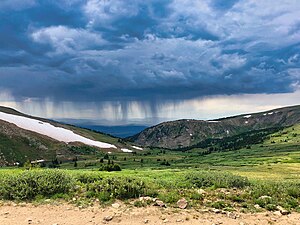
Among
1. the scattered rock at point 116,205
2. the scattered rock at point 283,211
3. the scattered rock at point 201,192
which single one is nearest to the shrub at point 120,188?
the scattered rock at point 116,205

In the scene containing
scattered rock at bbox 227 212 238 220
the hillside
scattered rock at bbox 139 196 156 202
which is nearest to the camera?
scattered rock at bbox 227 212 238 220

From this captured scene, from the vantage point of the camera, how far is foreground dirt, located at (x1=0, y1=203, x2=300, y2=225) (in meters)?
18.0

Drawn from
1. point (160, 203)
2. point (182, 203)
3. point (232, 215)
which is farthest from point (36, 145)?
point (232, 215)

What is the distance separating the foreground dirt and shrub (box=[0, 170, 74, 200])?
6.03ft

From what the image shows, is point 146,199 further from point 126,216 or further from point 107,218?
point 107,218

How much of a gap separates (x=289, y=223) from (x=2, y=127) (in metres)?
170

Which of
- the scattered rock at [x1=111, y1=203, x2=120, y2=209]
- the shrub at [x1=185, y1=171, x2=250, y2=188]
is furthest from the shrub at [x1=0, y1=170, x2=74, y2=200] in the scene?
the shrub at [x1=185, y1=171, x2=250, y2=188]

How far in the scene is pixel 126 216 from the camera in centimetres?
1853

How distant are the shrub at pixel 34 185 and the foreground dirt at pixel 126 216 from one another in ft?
6.03

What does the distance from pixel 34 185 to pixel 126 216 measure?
745 cm

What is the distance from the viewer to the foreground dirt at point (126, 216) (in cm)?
1803

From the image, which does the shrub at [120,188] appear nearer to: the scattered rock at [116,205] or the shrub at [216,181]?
the scattered rock at [116,205]

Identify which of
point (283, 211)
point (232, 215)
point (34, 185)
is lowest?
point (283, 211)

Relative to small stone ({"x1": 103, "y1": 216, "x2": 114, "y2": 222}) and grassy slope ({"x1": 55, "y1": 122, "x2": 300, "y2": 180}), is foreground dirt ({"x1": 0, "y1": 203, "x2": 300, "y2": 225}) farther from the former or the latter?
grassy slope ({"x1": 55, "y1": 122, "x2": 300, "y2": 180})
